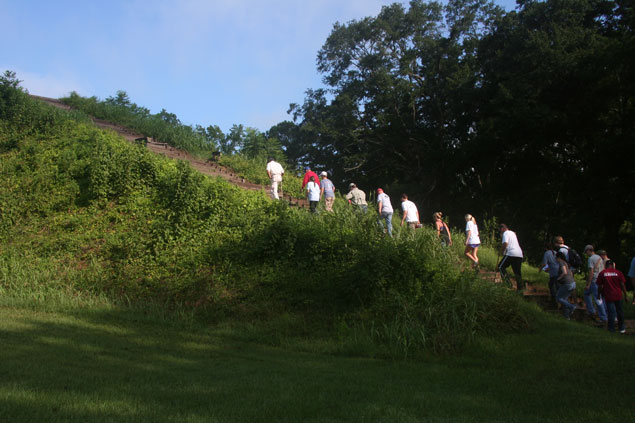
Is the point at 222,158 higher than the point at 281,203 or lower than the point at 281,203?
higher

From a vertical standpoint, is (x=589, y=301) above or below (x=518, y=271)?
below

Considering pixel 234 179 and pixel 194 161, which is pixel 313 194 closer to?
pixel 234 179

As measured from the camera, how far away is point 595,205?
2455 cm

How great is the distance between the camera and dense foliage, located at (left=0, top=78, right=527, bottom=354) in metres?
10.3

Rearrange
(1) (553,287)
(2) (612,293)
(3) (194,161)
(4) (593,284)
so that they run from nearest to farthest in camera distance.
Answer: (2) (612,293), (4) (593,284), (1) (553,287), (3) (194,161)

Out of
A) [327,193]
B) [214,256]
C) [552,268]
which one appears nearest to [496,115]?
[327,193]

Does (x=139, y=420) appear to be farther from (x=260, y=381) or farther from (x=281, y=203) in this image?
(x=281, y=203)

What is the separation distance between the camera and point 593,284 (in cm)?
1211

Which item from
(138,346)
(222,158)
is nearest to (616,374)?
(138,346)

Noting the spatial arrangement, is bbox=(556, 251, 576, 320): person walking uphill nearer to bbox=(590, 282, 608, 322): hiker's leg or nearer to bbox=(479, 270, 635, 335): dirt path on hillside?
bbox=(479, 270, 635, 335): dirt path on hillside

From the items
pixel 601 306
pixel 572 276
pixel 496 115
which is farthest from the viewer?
pixel 496 115

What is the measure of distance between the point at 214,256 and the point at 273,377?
5914 millimetres

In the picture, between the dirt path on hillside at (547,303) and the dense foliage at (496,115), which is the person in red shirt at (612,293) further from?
the dense foliage at (496,115)

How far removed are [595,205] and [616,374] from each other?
752 inches
